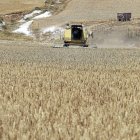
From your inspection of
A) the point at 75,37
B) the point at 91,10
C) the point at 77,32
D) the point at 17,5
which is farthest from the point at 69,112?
the point at 17,5

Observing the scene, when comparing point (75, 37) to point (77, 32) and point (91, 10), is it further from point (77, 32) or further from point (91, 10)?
point (91, 10)

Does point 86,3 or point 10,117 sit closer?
point 10,117

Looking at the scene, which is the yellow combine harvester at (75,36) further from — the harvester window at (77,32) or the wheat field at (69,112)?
the wheat field at (69,112)

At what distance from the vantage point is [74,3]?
84500mm

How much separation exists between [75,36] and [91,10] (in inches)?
1606

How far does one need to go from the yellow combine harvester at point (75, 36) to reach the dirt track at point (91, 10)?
29.1 m

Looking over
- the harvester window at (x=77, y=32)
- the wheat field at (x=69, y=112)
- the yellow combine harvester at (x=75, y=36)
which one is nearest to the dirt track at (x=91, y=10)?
the harvester window at (x=77, y=32)

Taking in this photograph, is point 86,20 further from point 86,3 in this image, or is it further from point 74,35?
point 74,35

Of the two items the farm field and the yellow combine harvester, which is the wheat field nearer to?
the yellow combine harvester

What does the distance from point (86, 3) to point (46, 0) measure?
31.5 feet

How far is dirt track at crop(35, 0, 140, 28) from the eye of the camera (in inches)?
2781

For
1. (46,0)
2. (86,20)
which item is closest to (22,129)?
(86,20)

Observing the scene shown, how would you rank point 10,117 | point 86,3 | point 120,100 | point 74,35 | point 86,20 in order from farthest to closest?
point 86,3 < point 86,20 < point 74,35 < point 120,100 < point 10,117

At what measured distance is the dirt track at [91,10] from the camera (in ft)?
232
